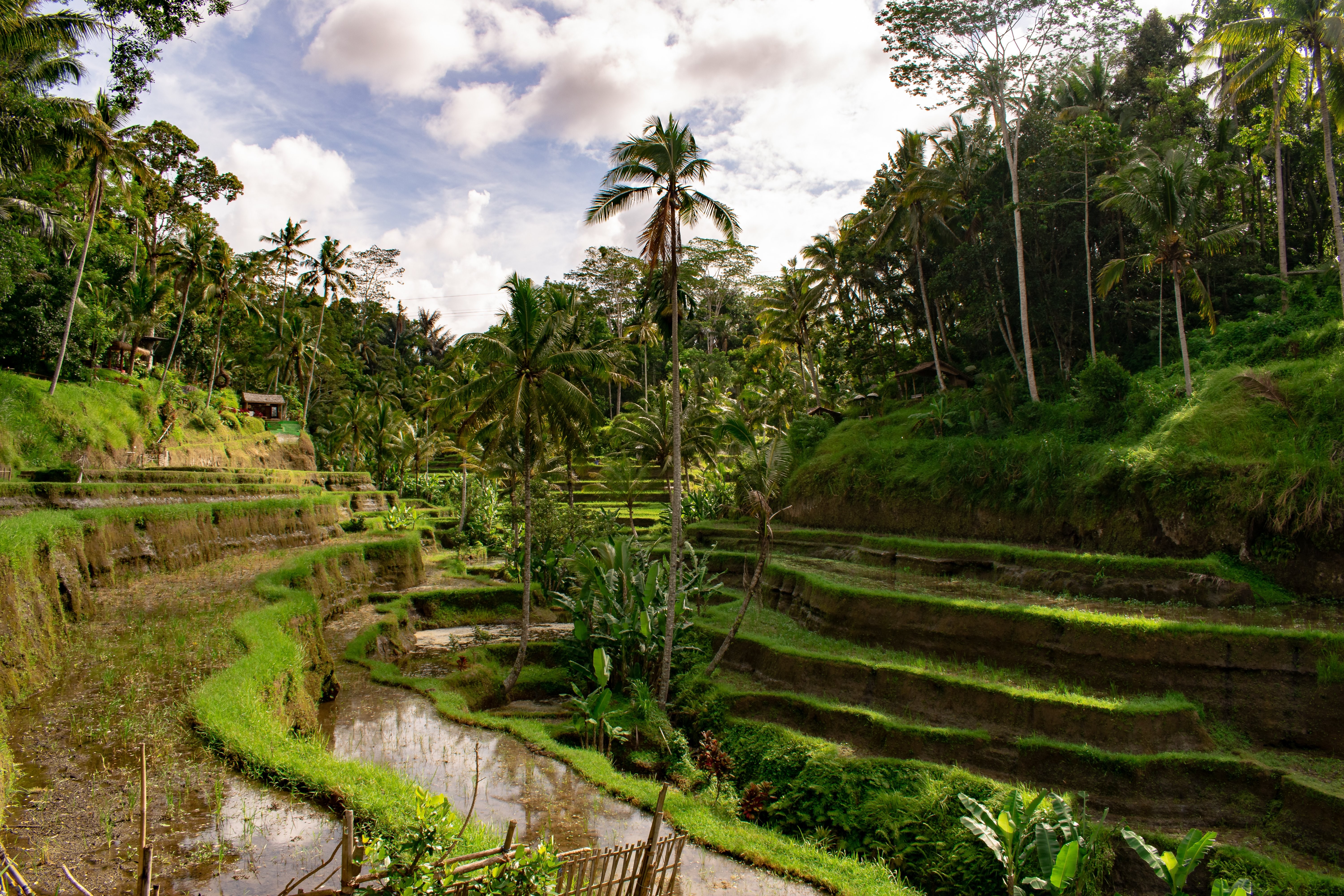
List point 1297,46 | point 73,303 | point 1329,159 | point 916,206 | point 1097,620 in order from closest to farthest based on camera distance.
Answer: point 1097,620 < point 1297,46 < point 1329,159 < point 73,303 < point 916,206

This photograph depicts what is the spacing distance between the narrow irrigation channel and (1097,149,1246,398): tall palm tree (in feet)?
60.7

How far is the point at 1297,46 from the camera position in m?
18.9

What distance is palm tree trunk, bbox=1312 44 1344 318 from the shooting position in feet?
60.4

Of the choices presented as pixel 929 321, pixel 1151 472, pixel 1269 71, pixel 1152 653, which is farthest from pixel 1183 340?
pixel 1152 653

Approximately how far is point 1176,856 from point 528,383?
13.0 meters

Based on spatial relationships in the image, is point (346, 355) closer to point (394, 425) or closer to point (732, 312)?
point (394, 425)

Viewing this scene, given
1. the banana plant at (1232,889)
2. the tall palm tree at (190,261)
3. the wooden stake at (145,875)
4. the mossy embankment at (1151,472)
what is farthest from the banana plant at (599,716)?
the tall palm tree at (190,261)

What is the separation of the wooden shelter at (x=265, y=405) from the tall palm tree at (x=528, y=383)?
102 feet

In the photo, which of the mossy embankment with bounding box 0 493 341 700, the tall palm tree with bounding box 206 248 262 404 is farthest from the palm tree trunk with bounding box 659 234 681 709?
the tall palm tree with bounding box 206 248 262 404

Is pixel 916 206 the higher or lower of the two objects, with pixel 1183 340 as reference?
higher

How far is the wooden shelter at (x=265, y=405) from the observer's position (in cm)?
4072

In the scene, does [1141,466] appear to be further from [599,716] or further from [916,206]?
[916,206]

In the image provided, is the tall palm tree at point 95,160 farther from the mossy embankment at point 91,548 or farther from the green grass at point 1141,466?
the green grass at point 1141,466

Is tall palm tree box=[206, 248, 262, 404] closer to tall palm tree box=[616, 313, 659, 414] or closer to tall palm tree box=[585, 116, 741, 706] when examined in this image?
tall palm tree box=[616, 313, 659, 414]
